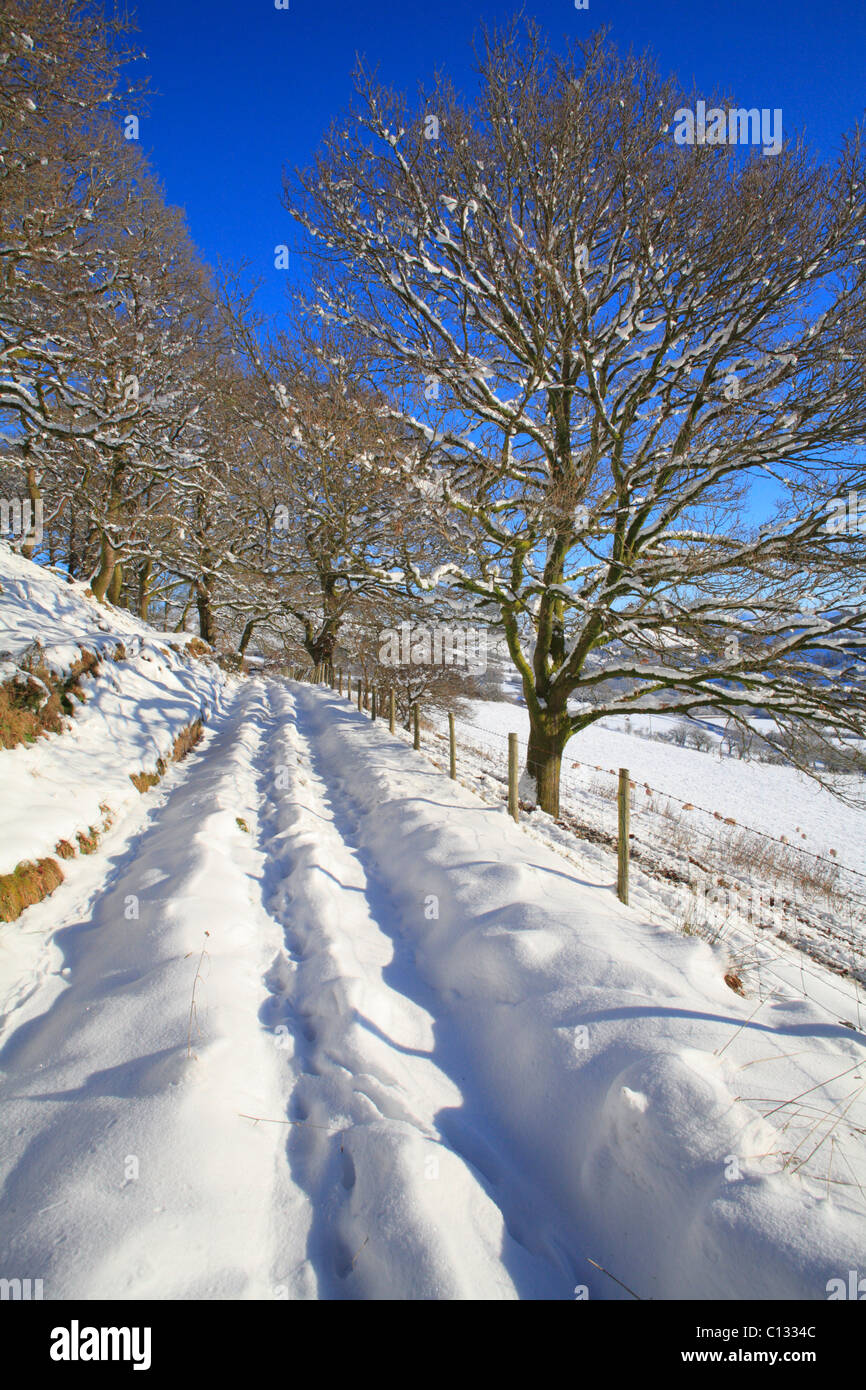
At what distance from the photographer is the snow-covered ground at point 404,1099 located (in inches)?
74.4

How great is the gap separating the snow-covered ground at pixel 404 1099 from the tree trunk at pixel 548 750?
16.2ft

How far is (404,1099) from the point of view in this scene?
8.48ft

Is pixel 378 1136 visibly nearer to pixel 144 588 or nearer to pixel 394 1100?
pixel 394 1100

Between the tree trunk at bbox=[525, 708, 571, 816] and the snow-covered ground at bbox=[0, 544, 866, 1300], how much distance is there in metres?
4.94

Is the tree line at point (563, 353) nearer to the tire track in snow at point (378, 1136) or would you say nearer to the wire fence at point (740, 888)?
the wire fence at point (740, 888)

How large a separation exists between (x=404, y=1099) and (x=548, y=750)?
740 cm

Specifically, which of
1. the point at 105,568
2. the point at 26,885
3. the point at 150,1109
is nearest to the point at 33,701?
the point at 26,885

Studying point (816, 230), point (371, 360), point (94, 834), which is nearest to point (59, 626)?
point (94, 834)

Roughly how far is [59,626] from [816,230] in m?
11.6

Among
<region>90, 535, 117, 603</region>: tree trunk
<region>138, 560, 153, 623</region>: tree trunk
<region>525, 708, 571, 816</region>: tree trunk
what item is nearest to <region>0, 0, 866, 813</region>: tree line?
<region>525, 708, 571, 816</region>: tree trunk

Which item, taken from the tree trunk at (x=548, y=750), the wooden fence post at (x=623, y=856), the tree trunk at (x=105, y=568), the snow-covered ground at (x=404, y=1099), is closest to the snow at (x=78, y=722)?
the snow-covered ground at (x=404, y=1099)

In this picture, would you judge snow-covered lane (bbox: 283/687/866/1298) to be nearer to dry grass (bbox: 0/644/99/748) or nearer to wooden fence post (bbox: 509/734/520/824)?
wooden fence post (bbox: 509/734/520/824)

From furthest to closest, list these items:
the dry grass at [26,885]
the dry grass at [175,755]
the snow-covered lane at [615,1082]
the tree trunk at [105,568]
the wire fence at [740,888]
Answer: the tree trunk at [105,568]
the dry grass at [175,755]
the wire fence at [740,888]
the dry grass at [26,885]
the snow-covered lane at [615,1082]

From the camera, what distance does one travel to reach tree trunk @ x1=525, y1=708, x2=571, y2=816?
377 inches
